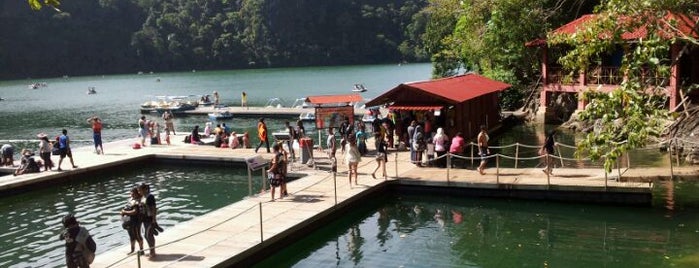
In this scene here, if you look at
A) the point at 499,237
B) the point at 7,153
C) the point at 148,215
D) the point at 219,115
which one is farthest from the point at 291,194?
the point at 219,115

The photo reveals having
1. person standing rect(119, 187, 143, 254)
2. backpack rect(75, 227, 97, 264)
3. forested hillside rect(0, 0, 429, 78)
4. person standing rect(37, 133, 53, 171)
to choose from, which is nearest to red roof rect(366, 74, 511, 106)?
person standing rect(37, 133, 53, 171)

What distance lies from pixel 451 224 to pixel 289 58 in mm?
156429

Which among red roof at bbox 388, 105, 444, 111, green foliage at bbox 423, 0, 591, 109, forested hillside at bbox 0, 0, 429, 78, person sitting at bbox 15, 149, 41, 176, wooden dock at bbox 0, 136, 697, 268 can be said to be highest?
forested hillside at bbox 0, 0, 429, 78

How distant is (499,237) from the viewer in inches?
661

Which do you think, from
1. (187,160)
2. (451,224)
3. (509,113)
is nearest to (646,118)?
(451,224)

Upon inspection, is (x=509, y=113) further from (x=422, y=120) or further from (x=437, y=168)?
(x=437, y=168)

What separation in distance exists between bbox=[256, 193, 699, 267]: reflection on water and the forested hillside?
13785 cm

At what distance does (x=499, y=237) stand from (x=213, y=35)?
527 ft

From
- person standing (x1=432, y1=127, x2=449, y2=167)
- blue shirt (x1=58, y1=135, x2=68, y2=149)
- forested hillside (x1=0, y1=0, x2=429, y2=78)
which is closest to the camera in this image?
person standing (x1=432, y1=127, x2=449, y2=167)

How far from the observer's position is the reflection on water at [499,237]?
14.8m

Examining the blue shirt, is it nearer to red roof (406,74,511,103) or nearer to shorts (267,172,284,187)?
shorts (267,172,284,187)

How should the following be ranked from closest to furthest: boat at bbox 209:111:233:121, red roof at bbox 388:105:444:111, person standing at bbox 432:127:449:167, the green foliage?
person standing at bbox 432:127:449:167 < red roof at bbox 388:105:444:111 < the green foliage < boat at bbox 209:111:233:121

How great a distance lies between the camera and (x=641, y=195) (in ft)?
61.1

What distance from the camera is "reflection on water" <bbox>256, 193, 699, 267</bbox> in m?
14.8
